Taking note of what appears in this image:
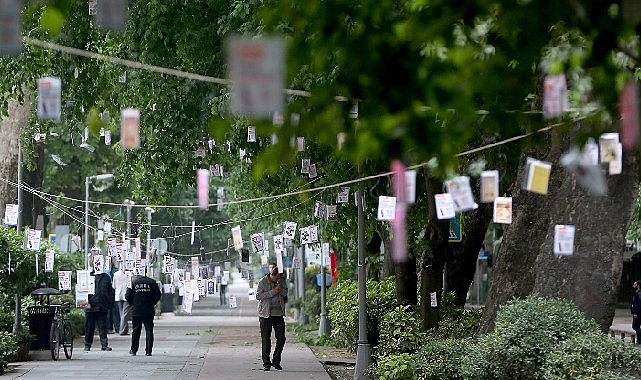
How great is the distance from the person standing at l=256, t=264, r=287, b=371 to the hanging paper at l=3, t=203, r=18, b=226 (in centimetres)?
604

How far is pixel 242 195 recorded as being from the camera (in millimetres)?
33375

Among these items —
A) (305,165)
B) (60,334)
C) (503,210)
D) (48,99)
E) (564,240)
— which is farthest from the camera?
(60,334)

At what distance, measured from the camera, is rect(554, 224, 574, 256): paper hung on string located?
13.0 metres

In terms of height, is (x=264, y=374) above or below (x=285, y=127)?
below

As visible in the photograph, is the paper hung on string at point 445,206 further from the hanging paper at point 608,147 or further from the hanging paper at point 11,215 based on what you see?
the hanging paper at point 11,215

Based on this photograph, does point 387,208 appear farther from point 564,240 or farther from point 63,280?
point 63,280

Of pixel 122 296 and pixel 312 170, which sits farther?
pixel 122 296

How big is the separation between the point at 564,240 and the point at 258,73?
8.01m

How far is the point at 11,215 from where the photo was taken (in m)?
25.3

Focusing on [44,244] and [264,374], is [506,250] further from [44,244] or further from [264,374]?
[44,244]

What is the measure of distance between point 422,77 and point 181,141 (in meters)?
15.7

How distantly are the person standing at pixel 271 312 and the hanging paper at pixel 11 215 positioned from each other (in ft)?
19.8

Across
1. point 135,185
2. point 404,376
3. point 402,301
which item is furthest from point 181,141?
point 404,376

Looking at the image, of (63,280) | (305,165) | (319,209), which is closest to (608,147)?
(305,165)
